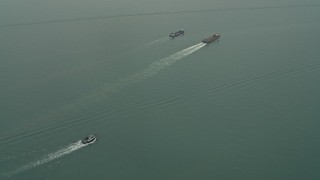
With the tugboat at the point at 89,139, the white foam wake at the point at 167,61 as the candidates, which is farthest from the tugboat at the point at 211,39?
the tugboat at the point at 89,139

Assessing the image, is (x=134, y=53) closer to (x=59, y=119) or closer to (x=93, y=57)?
(x=93, y=57)

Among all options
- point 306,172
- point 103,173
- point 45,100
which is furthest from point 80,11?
point 306,172

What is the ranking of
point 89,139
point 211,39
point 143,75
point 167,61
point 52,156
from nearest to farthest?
point 52,156 < point 89,139 < point 143,75 < point 167,61 < point 211,39

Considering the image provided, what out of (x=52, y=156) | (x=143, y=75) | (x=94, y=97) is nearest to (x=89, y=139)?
(x=52, y=156)

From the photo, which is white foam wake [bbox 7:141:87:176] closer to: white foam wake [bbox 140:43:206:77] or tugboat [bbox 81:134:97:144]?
tugboat [bbox 81:134:97:144]

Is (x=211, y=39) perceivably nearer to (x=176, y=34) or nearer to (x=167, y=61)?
(x=176, y=34)

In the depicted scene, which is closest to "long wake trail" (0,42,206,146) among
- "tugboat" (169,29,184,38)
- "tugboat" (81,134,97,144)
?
"tugboat" (81,134,97,144)

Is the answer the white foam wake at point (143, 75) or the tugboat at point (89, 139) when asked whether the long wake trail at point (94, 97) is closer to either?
the white foam wake at point (143, 75)

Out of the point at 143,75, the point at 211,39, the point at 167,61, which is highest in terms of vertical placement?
the point at 211,39

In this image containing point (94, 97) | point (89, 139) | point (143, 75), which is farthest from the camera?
point (143, 75)

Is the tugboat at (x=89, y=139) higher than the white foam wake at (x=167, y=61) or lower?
lower

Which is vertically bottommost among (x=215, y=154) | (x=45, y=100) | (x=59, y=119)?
(x=215, y=154)
